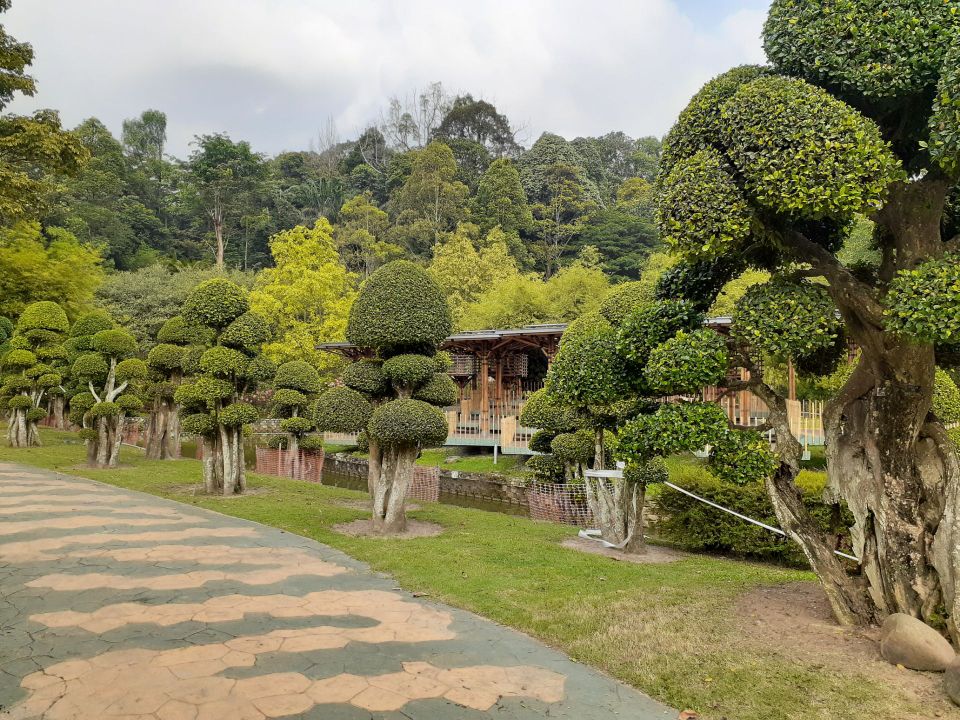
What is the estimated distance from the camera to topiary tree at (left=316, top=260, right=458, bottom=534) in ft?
29.8

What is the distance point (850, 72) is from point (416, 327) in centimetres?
619

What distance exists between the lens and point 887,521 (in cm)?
491

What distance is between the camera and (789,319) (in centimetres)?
454

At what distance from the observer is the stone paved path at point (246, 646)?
141 inches

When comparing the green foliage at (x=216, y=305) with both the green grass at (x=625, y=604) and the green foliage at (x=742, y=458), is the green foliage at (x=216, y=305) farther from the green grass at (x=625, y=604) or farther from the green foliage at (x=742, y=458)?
the green foliage at (x=742, y=458)

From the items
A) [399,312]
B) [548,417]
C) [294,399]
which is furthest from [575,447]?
[294,399]

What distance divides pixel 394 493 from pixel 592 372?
13.8 feet

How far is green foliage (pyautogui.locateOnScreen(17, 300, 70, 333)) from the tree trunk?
14.2m

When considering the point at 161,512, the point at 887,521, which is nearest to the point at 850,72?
the point at 887,521

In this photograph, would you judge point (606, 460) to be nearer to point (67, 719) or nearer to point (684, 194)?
point (684, 194)

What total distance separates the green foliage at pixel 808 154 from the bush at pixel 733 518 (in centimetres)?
455

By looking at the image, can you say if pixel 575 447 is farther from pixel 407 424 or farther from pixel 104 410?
pixel 104 410

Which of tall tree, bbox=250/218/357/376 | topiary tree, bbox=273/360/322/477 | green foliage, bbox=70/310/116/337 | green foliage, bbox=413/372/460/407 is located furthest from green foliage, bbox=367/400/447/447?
tall tree, bbox=250/218/357/376

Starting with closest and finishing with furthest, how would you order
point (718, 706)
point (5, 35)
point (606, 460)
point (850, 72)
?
point (718, 706) < point (850, 72) < point (606, 460) < point (5, 35)
